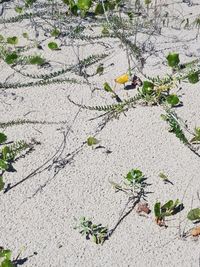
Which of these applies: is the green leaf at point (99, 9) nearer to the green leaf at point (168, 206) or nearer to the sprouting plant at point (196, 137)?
the sprouting plant at point (196, 137)

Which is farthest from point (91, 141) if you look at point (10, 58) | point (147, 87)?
point (10, 58)

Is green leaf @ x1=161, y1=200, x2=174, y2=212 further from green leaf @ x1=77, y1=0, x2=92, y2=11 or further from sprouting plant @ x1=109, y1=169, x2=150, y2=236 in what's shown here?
green leaf @ x1=77, y1=0, x2=92, y2=11

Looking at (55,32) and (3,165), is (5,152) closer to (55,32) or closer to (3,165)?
(3,165)

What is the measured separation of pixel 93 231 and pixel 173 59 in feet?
3.41

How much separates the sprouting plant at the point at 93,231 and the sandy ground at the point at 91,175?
2cm

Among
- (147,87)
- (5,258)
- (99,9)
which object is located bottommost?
(5,258)

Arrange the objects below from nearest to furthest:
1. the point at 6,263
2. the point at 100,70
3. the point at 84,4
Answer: the point at 6,263
the point at 100,70
the point at 84,4

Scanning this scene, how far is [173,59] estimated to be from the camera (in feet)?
8.93

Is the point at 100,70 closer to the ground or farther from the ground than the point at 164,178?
farther from the ground

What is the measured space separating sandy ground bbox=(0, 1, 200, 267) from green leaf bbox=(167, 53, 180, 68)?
102mm

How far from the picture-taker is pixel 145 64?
2.88 meters

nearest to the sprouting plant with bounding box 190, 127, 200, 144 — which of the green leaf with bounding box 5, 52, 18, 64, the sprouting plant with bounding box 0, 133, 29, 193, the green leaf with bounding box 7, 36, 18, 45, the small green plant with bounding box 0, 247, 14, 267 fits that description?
the sprouting plant with bounding box 0, 133, 29, 193

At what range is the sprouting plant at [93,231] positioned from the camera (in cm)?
205

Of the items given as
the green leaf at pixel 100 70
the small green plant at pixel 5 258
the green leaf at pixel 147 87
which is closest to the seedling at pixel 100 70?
the green leaf at pixel 100 70
